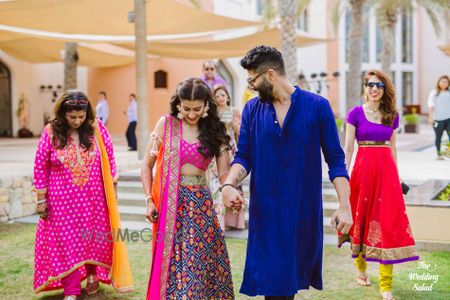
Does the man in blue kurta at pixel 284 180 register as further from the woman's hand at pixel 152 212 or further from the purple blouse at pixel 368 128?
the purple blouse at pixel 368 128

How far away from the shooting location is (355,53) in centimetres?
1762

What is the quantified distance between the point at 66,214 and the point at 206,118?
4.64 feet

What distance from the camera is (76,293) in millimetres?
4496

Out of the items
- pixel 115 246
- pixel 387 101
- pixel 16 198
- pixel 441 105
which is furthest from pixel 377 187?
pixel 441 105

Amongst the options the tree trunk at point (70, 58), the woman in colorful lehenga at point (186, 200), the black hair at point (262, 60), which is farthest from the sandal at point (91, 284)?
the tree trunk at point (70, 58)

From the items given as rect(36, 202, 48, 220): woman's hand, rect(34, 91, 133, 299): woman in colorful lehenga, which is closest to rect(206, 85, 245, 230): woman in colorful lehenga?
rect(34, 91, 133, 299): woman in colorful lehenga

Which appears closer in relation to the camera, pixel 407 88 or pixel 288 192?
pixel 288 192

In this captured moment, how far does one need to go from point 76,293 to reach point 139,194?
4.37 m

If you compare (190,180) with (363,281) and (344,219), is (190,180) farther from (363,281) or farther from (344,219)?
(363,281)

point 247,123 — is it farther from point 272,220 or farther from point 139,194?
point 139,194

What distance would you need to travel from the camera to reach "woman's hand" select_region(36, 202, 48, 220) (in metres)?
4.44

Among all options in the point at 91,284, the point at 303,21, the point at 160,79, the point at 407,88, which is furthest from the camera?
the point at 407,88

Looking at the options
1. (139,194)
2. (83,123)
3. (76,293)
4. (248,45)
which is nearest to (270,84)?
(83,123)

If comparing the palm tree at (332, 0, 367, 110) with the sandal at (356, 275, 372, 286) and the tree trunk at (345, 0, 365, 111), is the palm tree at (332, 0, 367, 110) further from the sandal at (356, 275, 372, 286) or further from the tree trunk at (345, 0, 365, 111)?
the sandal at (356, 275, 372, 286)
